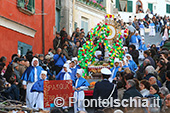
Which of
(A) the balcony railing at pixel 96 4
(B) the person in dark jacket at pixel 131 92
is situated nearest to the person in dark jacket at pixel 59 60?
(B) the person in dark jacket at pixel 131 92

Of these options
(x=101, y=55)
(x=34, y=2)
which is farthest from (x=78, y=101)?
(x=34, y=2)

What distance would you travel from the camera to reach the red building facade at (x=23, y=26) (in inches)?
792

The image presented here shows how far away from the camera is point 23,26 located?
2211 centimetres

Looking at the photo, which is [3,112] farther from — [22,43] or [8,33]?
[22,43]

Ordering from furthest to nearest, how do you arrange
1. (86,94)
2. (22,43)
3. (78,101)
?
(22,43) < (86,94) < (78,101)

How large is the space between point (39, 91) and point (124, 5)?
46.8 m

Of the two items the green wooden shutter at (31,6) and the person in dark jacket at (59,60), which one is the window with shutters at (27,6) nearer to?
the green wooden shutter at (31,6)

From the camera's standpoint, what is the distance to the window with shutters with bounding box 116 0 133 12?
2370 inches

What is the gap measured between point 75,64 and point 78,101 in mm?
4914

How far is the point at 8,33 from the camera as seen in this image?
2042 centimetres

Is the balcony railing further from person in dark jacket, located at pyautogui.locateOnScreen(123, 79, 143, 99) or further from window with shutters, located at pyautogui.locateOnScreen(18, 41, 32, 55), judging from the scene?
person in dark jacket, located at pyautogui.locateOnScreen(123, 79, 143, 99)

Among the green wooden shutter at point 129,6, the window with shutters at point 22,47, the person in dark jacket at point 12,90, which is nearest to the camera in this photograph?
the person in dark jacket at point 12,90

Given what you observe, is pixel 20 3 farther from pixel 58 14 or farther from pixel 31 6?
pixel 58 14

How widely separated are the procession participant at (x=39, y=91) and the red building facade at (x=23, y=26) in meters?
4.42
